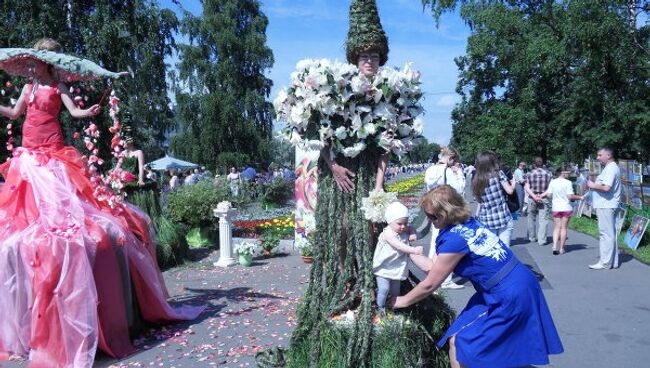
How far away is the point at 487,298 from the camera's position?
3.19m

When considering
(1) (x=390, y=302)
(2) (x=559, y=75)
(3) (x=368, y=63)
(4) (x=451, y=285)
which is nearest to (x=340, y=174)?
(3) (x=368, y=63)

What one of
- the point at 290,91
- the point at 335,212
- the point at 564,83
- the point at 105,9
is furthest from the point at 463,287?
the point at 564,83

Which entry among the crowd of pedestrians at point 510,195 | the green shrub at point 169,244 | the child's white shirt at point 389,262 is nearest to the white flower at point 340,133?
the child's white shirt at point 389,262

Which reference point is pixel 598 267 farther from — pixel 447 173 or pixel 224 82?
pixel 224 82

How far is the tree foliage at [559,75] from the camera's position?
581 inches

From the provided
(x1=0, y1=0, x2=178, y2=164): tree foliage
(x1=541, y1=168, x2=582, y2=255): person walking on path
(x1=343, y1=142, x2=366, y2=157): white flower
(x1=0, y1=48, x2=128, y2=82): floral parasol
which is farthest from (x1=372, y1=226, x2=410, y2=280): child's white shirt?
(x1=0, y1=0, x2=178, y2=164): tree foliage

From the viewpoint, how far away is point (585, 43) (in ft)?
48.4

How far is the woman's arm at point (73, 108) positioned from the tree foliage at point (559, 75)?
13148 millimetres

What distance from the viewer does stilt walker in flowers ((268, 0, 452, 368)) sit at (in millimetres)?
3656

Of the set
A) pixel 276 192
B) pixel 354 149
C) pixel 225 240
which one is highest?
pixel 354 149

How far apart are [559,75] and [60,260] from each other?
26756mm

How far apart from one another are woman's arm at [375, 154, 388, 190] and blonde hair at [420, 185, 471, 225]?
0.55 metres

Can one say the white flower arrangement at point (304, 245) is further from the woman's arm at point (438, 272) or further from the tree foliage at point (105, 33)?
the tree foliage at point (105, 33)

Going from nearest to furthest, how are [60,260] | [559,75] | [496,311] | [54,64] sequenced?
[496,311]
[60,260]
[54,64]
[559,75]
